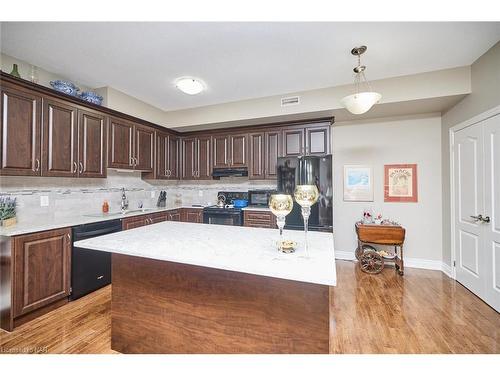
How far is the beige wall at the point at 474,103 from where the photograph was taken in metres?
2.22

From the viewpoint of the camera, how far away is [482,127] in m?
2.45

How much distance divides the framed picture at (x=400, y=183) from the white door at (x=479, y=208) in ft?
1.82

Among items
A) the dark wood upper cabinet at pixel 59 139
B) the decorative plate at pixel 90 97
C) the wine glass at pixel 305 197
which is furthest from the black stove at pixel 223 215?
the wine glass at pixel 305 197

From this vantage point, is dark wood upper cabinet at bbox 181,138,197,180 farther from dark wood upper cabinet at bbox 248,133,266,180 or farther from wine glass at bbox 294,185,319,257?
wine glass at bbox 294,185,319,257

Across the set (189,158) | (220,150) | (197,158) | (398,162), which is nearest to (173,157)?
(189,158)

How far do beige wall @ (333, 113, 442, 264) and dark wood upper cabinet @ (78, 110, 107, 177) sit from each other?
362cm

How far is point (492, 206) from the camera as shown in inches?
91.9

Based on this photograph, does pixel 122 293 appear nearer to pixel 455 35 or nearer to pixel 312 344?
pixel 312 344

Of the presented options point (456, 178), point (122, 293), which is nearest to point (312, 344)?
point (122, 293)

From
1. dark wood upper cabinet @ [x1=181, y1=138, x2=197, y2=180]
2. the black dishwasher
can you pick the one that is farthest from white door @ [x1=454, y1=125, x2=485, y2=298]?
the black dishwasher

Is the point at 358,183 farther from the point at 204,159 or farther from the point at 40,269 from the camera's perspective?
the point at 40,269
